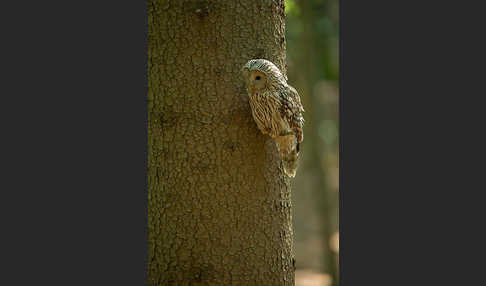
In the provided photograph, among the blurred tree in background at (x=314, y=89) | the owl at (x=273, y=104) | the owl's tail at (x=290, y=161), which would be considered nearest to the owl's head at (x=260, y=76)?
the owl at (x=273, y=104)

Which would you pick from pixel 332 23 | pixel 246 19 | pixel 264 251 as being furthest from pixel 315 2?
pixel 264 251

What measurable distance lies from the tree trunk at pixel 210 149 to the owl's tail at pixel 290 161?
7cm

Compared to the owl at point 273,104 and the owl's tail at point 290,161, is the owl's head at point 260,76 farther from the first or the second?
the owl's tail at point 290,161

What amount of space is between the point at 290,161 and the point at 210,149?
412 millimetres

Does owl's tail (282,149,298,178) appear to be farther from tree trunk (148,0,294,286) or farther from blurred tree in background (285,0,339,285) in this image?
blurred tree in background (285,0,339,285)

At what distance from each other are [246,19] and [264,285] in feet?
4.51

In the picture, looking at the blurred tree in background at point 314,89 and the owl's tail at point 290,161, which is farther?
the blurred tree in background at point 314,89

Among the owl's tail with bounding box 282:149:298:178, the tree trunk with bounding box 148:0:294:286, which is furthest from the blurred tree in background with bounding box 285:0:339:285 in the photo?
the owl's tail with bounding box 282:149:298:178

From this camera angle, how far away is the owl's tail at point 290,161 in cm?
237

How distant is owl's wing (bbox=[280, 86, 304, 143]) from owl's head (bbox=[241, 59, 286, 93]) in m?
0.07

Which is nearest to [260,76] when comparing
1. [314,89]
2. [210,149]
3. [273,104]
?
[273,104]

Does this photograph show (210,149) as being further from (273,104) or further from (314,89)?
(314,89)

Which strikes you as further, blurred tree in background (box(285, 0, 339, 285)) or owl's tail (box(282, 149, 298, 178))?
blurred tree in background (box(285, 0, 339, 285))

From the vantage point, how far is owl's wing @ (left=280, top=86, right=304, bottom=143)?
2.31 meters
